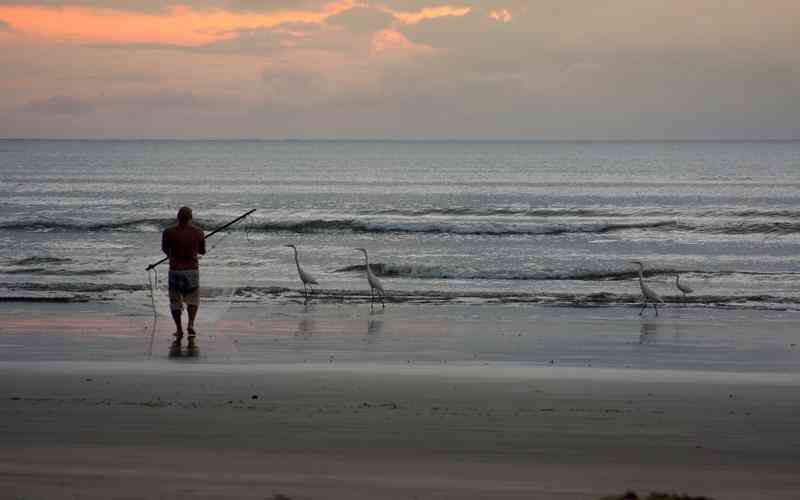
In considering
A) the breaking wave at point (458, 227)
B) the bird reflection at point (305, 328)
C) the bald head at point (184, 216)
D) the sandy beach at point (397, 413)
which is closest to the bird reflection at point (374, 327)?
the sandy beach at point (397, 413)

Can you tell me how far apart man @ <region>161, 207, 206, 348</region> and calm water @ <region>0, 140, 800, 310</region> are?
1.75m

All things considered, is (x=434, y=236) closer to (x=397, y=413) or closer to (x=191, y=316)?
(x=191, y=316)

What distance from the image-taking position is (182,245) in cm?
1313

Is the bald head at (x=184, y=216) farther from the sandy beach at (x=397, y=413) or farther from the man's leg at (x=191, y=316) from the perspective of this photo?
the sandy beach at (x=397, y=413)

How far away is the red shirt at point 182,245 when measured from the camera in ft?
43.0

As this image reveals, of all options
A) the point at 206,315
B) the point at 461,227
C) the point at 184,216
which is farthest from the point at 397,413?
the point at 461,227

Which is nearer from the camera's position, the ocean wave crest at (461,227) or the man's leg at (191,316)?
the man's leg at (191,316)

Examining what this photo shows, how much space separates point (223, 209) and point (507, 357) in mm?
38774

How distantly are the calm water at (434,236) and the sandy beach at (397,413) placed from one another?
3646 mm

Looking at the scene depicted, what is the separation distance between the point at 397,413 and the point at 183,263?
17.3 feet

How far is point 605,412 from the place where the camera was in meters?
8.80

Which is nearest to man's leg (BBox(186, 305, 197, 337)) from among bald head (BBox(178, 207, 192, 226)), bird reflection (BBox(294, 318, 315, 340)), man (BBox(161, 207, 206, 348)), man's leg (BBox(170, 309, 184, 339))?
man (BBox(161, 207, 206, 348))

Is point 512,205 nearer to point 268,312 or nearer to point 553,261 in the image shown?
point 553,261

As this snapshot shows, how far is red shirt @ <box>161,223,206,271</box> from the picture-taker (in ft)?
43.0
